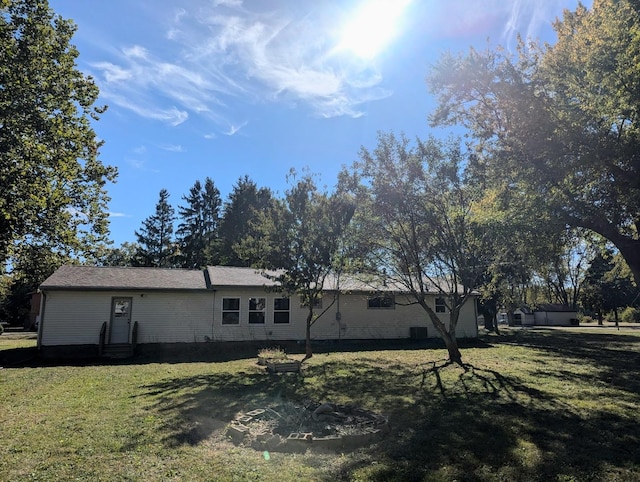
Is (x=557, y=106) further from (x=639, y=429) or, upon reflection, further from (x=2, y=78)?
(x=2, y=78)

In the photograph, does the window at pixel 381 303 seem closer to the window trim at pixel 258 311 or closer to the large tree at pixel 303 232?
the window trim at pixel 258 311

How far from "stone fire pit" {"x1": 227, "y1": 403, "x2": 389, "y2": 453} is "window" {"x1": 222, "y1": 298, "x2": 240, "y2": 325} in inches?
425

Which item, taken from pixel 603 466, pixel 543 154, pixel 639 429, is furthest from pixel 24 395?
pixel 543 154

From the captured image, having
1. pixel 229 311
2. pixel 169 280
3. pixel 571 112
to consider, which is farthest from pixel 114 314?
pixel 571 112

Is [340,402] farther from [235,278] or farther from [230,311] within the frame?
[235,278]

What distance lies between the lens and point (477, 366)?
1193 cm

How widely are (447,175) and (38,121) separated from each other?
12098 millimetres

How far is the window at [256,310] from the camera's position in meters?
17.6

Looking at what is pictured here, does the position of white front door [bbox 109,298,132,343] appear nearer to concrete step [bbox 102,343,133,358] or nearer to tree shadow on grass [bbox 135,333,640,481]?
concrete step [bbox 102,343,133,358]

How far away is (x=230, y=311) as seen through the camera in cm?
1728

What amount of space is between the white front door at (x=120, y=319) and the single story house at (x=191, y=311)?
0.04 m

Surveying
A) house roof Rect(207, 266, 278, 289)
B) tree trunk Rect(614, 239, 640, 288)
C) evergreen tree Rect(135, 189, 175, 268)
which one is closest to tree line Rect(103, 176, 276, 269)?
evergreen tree Rect(135, 189, 175, 268)

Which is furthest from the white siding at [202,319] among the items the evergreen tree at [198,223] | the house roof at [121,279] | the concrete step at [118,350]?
the evergreen tree at [198,223]

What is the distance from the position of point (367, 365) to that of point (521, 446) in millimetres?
7702
